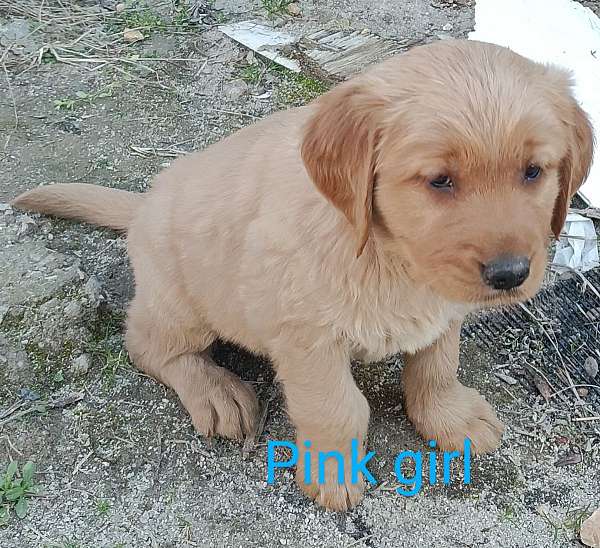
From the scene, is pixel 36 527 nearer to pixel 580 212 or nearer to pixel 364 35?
pixel 580 212

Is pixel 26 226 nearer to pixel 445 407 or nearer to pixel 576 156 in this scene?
pixel 445 407

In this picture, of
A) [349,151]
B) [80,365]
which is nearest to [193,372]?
[80,365]

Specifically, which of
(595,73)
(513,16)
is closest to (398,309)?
(595,73)

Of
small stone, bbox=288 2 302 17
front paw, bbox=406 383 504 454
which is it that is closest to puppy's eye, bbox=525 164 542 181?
front paw, bbox=406 383 504 454

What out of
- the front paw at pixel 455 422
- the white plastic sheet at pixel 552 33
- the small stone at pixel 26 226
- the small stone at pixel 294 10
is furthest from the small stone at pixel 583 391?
the small stone at pixel 294 10

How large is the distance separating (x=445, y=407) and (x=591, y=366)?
807 mm

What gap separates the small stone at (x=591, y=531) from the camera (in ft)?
9.87

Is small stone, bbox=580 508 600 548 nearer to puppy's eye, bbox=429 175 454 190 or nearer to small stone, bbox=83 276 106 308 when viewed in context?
puppy's eye, bbox=429 175 454 190

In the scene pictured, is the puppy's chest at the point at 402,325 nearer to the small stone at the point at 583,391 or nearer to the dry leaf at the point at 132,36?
the small stone at the point at 583,391

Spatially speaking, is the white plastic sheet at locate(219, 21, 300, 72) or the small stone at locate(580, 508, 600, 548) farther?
the white plastic sheet at locate(219, 21, 300, 72)

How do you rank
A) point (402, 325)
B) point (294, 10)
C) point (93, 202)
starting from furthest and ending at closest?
point (294, 10) → point (93, 202) → point (402, 325)

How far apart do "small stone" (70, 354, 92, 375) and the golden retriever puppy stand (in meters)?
0.21

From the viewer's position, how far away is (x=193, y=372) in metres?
3.50

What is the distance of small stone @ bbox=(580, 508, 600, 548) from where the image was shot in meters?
3.01
